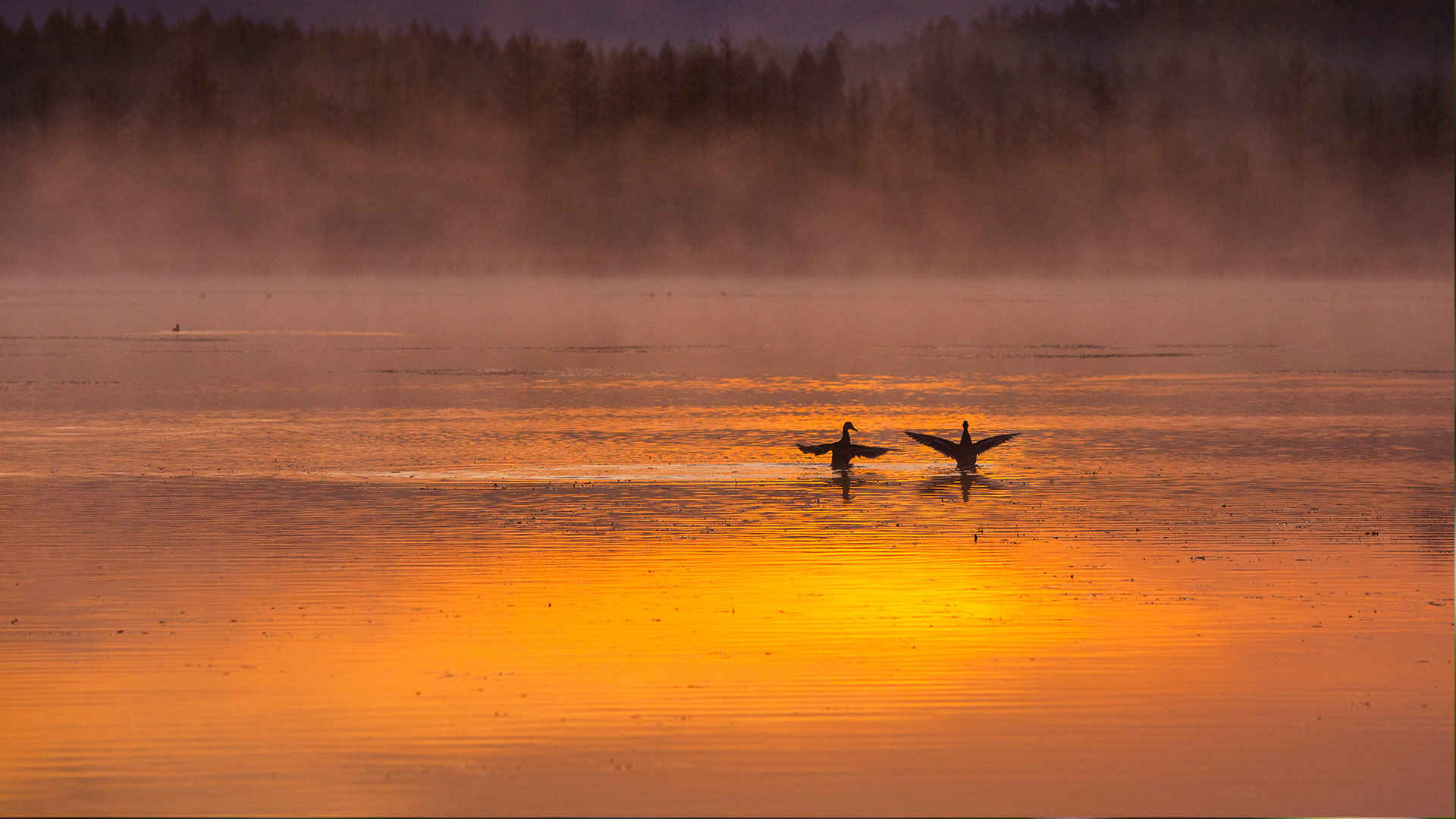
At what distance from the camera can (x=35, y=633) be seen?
59.1 feet

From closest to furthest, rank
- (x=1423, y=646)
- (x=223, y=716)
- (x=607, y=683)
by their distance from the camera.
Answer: (x=223, y=716) → (x=607, y=683) → (x=1423, y=646)

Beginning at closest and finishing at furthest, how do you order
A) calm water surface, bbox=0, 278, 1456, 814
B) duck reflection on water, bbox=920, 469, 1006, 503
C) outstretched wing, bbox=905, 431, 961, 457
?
calm water surface, bbox=0, 278, 1456, 814 → duck reflection on water, bbox=920, 469, 1006, 503 → outstretched wing, bbox=905, 431, 961, 457

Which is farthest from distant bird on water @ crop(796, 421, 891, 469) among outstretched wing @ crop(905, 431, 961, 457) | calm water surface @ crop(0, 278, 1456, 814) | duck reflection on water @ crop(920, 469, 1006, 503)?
duck reflection on water @ crop(920, 469, 1006, 503)

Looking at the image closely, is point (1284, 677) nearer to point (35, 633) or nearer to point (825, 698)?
point (825, 698)

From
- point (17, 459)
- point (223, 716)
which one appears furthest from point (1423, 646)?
point (17, 459)

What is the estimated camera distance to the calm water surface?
1377cm

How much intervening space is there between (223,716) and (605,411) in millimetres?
30424

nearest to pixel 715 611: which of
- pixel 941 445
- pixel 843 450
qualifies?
pixel 843 450

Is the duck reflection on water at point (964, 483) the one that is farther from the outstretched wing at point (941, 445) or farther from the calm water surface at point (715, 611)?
the outstretched wing at point (941, 445)

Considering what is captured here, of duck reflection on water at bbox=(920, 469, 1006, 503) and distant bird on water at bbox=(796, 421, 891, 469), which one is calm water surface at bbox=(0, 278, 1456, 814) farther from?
distant bird on water at bbox=(796, 421, 891, 469)

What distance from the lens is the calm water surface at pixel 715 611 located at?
542 inches

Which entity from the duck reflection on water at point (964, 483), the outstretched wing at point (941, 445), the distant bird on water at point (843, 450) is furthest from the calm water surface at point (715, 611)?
the outstretched wing at point (941, 445)

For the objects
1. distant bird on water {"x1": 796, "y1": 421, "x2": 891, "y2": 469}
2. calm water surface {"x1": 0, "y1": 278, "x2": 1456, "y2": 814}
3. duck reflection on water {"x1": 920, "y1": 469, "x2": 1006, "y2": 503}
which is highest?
distant bird on water {"x1": 796, "y1": 421, "x2": 891, "y2": 469}

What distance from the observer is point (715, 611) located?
62.5 ft
